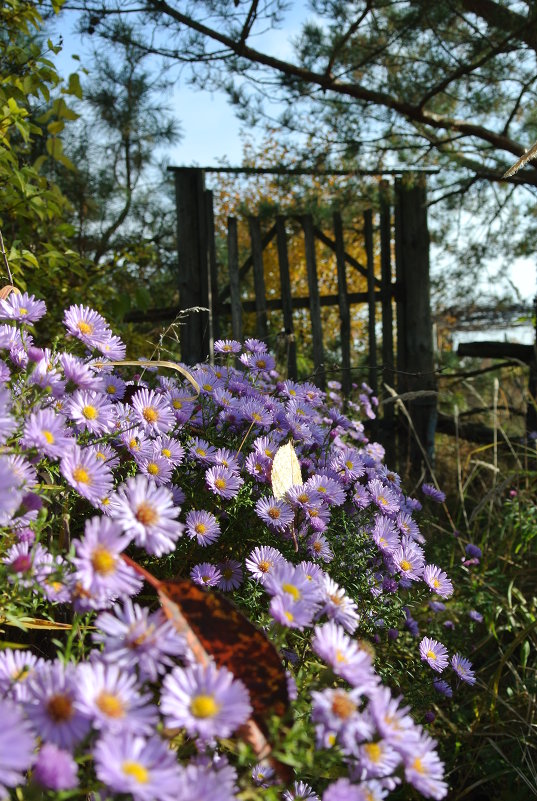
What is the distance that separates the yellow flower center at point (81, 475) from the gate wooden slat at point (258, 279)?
344cm

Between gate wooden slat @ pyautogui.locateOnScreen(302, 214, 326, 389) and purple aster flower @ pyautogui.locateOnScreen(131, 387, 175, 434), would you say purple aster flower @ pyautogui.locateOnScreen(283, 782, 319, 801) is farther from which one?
gate wooden slat @ pyautogui.locateOnScreen(302, 214, 326, 389)

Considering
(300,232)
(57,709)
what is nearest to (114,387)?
(57,709)

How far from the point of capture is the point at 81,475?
0.73 metres

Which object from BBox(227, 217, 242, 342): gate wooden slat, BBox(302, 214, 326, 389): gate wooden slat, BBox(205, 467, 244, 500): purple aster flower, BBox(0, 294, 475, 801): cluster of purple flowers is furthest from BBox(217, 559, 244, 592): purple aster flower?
BBox(302, 214, 326, 389): gate wooden slat

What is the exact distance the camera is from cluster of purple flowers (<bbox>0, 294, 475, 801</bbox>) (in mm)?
478

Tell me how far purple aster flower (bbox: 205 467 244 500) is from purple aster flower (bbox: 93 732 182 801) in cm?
57

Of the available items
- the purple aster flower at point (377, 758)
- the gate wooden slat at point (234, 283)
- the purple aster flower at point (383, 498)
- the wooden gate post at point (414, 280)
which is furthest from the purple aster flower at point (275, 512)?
the wooden gate post at point (414, 280)

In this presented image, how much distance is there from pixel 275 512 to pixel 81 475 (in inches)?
14.8

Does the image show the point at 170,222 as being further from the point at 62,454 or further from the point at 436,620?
the point at 62,454

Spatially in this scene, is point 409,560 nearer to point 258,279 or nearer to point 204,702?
point 204,702

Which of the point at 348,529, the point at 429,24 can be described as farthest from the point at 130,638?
the point at 429,24

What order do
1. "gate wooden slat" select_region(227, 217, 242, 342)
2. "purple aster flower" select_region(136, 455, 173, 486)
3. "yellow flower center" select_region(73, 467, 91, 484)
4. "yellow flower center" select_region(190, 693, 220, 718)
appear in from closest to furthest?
"yellow flower center" select_region(190, 693, 220, 718) < "yellow flower center" select_region(73, 467, 91, 484) < "purple aster flower" select_region(136, 455, 173, 486) < "gate wooden slat" select_region(227, 217, 242, 342)

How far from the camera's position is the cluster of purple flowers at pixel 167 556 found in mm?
478

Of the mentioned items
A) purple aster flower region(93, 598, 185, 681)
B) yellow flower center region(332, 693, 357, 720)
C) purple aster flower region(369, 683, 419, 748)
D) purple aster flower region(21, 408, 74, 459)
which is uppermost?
purple aster flower region(21, 408, 74, 459)
